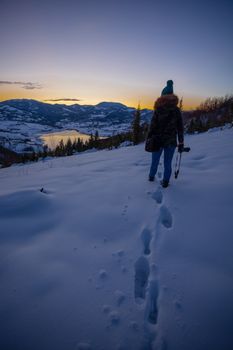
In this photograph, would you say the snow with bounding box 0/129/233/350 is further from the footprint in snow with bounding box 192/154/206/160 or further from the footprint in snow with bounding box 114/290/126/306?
the footprint in snow with bounding box 192/154/206/160

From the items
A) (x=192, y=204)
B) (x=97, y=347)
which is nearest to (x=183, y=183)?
(x=192, y=204)

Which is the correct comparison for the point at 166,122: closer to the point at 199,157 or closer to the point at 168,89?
the point at 168,89

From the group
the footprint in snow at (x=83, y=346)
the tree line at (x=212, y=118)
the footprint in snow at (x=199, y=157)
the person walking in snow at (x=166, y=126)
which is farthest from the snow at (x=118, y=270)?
the tree line at (x=212, y=118)

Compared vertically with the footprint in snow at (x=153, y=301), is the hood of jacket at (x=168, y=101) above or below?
above

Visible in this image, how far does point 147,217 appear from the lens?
3.48 m

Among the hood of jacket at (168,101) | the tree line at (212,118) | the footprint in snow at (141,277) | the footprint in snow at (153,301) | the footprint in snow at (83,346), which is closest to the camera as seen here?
the footprint in snow at (83,346)

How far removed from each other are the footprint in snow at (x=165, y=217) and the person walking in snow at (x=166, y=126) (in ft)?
3.28

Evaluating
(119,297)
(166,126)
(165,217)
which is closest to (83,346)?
(119,297)

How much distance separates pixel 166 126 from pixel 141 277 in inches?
130

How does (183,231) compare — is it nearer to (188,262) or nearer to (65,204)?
(188,262)

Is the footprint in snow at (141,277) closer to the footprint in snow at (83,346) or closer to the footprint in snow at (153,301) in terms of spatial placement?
the footprint in snow at (153,301)

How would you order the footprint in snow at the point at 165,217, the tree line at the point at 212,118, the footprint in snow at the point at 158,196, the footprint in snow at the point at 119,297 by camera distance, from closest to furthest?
1. the footprint in snow at the point at 119,297
2. the footprint in snow at the point at 165,217
3. the footprint in snow at the point at 158,196
4. the tree line at the point at 212,118

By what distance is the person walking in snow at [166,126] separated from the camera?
4.39 meters

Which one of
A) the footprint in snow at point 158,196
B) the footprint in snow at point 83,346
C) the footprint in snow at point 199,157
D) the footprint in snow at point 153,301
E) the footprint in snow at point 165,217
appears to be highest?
the footprint in snow at point 199,157
